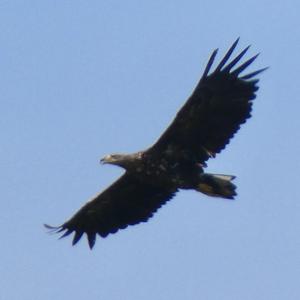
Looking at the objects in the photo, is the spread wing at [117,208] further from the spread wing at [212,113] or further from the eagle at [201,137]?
the spread wing at [212,113]

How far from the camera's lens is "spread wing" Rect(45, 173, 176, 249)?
33156 mm

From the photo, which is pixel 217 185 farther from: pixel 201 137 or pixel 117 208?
pixel 117 208

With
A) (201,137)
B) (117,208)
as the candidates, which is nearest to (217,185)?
(201,137)

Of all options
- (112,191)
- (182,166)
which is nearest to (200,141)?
(182,166)

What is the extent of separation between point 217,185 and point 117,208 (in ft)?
10.6

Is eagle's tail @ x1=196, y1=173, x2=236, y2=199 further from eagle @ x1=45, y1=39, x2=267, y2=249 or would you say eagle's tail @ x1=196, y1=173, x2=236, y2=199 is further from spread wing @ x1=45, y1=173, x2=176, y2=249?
spread wing @ x1=45, y1=173, x2=176, y2=249

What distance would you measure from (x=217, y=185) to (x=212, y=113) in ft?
3.98

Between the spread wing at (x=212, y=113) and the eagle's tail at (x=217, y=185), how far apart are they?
1.34 feet

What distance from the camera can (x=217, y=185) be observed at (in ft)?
102

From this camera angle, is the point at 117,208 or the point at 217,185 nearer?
the point at 217,185

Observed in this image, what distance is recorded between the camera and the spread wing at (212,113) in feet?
100

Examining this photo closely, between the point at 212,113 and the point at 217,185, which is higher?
the point at 212,113

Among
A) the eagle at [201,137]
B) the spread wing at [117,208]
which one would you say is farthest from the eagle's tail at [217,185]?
the spread wing at [117,208]

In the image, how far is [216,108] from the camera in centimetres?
3092
